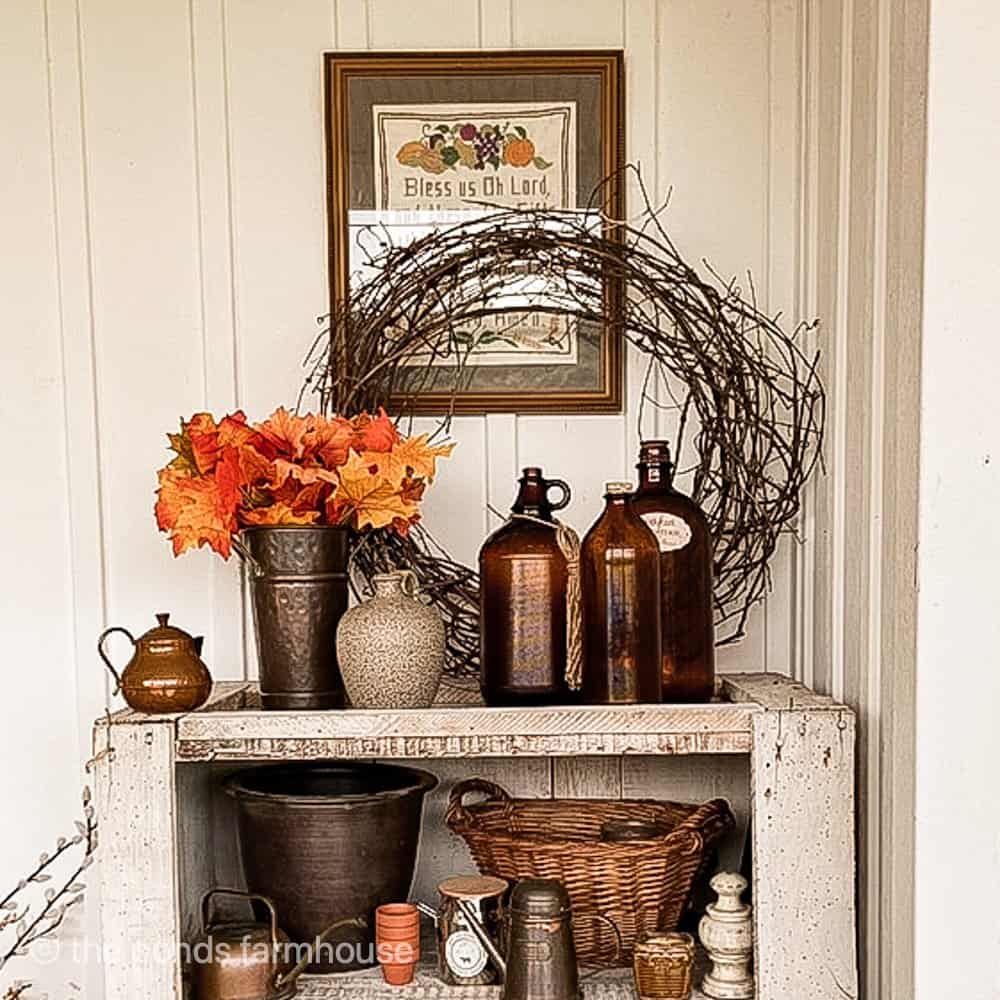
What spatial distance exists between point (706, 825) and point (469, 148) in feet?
3.04

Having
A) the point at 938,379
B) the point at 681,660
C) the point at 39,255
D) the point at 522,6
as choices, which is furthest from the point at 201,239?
the point at 938,379

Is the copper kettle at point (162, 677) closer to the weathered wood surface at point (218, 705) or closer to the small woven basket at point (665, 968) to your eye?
the weathered wood surface at point (218, 705)

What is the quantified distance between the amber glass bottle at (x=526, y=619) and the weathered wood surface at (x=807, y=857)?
0.87 ft

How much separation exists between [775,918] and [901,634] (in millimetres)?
356

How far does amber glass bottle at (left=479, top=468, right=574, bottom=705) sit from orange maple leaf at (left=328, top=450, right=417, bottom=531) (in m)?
0.13

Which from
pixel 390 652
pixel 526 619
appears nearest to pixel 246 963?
pixel 390 652

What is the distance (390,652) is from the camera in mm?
1567

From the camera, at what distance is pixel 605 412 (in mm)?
1893

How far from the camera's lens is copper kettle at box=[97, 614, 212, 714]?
5.10 ft

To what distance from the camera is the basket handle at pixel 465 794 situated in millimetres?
1729

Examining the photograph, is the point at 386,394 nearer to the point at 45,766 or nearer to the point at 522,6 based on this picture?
the point at 522,6

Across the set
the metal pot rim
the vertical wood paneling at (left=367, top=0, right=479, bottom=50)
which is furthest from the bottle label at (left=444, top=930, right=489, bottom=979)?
the vertical wood paneling at (left=367, top=0, right=479, bottom=50)

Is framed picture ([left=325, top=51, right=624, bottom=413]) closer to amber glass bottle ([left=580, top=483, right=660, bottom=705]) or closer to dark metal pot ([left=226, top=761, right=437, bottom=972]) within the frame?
amber glass bottle ([left=580, top=483, right=660, bottom=705])

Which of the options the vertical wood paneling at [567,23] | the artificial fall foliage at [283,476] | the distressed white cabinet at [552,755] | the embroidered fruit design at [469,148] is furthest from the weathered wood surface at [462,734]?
the vertical wood paneling at [567,23]
